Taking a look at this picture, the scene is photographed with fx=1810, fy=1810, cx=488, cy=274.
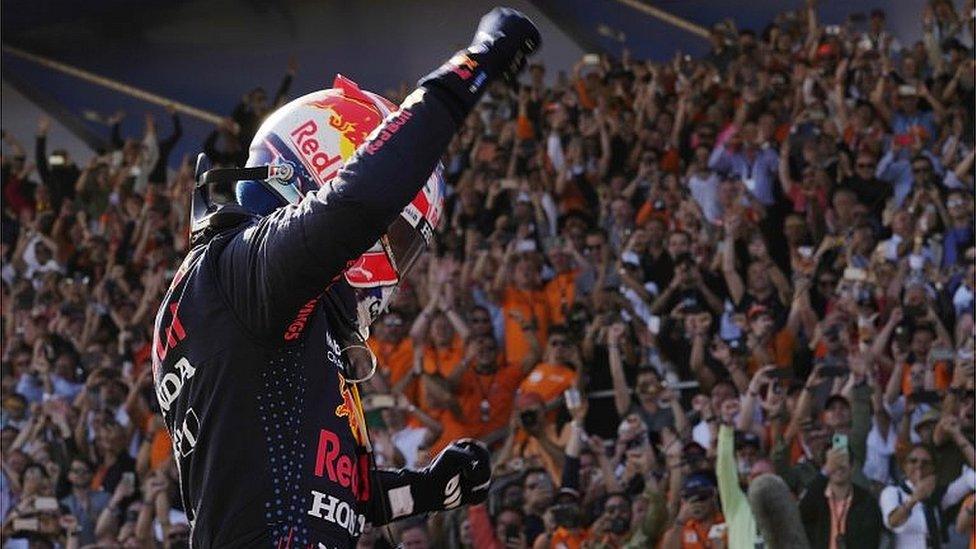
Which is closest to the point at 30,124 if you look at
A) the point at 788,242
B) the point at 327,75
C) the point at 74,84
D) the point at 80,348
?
the point at 74,84

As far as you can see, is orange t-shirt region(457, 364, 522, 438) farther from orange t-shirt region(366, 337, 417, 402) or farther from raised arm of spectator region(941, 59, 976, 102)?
raised arm of spectator region(941, 59, 976, 102)

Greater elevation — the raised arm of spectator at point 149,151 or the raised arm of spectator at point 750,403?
the raised arm of spectator at point 149,151

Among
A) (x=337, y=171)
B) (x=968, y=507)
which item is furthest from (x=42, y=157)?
(x=337, y=171)

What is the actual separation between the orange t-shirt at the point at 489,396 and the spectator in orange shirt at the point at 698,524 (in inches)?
87.6

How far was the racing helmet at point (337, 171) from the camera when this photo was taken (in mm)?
2836

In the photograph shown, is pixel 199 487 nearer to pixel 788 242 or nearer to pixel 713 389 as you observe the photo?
pixel 713 389

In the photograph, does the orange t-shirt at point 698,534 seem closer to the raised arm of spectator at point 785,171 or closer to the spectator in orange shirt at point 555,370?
the spectator in orange shirt at point 555,370

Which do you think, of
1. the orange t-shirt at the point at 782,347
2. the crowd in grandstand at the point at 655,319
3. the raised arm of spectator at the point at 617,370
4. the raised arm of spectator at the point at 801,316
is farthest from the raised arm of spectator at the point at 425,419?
the raised arm of spectator at the point at 801,316

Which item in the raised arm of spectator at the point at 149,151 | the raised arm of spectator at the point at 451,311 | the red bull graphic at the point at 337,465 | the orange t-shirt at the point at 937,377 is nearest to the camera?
the red bull graphic at the point at 337,465

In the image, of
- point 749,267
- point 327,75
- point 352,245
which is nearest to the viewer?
point 352,245

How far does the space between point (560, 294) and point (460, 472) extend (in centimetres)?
805

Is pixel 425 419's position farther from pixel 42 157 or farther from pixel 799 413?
pixel 42 157

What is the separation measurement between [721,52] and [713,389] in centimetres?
573

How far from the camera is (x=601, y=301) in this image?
10.7 meters
